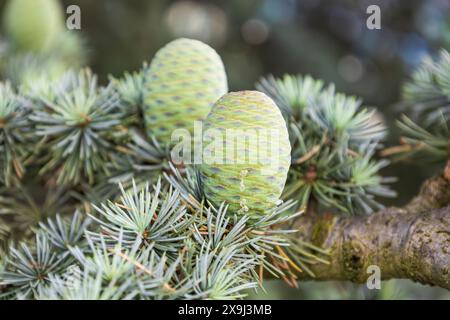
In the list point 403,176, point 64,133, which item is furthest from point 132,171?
point 403,176

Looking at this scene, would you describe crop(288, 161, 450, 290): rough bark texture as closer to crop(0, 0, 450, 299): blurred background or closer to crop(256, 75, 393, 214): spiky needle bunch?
crop(256, 75, 393, 214): spiky needle bunch

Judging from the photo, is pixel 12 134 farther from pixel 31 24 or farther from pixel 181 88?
pixel 31 24

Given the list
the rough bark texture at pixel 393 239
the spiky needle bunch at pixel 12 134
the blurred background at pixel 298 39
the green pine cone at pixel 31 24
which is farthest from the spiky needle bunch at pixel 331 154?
the blurred background at pixel 298 39

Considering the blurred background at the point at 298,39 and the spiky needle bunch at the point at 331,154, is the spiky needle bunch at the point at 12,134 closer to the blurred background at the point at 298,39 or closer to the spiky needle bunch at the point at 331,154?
the spiky needle bunch at the point at 331,154

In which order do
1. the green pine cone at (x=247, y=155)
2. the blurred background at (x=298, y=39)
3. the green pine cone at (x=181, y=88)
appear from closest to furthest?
the green pine cone at (x=247, y=155) → the green pine cone at (x=181, y=88) → the blurred background at (x=298, y=39)

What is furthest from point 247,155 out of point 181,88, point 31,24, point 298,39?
point 298,39
